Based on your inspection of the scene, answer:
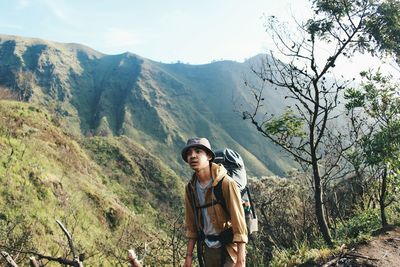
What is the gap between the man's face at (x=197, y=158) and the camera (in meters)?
3.12

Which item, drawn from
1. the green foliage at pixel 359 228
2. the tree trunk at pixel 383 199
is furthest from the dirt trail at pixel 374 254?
the tree trunk at pixel 383 199

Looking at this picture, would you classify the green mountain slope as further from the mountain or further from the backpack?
the mountain

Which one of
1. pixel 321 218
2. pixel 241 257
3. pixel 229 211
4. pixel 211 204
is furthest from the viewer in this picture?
pixel 321 218

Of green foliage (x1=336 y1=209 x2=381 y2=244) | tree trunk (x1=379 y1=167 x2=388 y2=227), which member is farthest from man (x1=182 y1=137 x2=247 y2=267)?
tree trunk (x1=379 y1=167 x2=388 y2=227)

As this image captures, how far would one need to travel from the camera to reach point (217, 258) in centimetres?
317

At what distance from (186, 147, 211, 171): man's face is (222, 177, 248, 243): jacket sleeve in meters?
0.25

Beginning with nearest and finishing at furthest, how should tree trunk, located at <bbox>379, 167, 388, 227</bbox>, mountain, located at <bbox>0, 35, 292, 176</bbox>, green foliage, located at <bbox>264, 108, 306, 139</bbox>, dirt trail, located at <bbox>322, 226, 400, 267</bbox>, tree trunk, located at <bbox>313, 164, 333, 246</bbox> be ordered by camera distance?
dirt trail, located at <bbox>322, 226, 400, 267</bbox>, tree trunk, located at <bbox>379, 167, 388, 227</bbox>, tree trunk, located at <bbox>313, 164, 333, 246</bbox>, green foliage, located at <bbox>264, 108, 306, 139</bbox>, mountain, located at <bbox>0, 35, 292, 176</bbox>

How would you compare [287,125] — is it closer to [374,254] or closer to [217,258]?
[374,254]

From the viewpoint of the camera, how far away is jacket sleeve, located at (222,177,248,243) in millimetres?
2912

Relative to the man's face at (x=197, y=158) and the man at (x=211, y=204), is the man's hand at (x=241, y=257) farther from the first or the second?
the man's face at (x=197, y=158)

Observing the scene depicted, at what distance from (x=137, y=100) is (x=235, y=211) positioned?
114 metres

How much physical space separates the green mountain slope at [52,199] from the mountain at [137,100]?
5571 centimetres

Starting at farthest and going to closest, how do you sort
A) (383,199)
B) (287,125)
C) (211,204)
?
(287,125) → (383,199) → (211,204)

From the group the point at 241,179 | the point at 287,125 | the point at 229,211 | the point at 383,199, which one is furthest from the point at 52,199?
the point at 229,211
